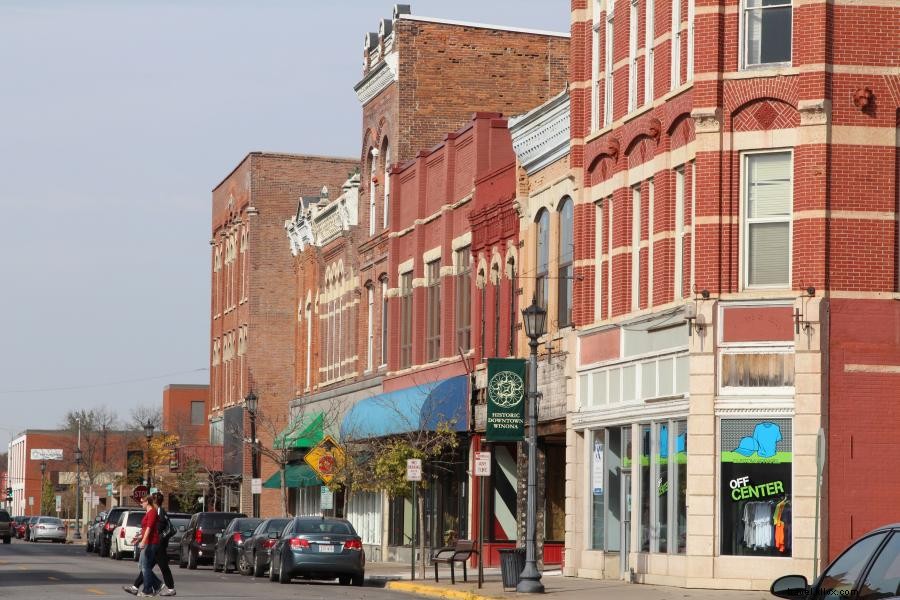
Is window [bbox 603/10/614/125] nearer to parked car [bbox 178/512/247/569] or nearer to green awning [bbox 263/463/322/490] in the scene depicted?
parked car [bbox 178/512/247/569]

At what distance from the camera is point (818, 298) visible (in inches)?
1067

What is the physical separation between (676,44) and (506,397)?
927cm

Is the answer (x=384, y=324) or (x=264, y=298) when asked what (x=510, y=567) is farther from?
(x=264, y=298)

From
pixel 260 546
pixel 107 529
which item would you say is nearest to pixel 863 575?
pixel 260 546

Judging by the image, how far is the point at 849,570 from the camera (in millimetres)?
9602

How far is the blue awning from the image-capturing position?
1598 inches

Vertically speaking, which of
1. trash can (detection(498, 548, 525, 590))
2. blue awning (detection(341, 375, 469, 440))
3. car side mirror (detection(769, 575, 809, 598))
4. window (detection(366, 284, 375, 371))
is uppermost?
window (detection(366, 284, 375, 371))

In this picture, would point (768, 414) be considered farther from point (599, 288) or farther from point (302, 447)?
point (302, 447)

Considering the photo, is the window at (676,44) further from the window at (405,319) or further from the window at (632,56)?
the window at (405,319)

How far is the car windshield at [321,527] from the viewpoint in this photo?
33531mm

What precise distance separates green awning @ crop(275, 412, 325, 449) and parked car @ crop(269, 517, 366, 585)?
64.5 feet

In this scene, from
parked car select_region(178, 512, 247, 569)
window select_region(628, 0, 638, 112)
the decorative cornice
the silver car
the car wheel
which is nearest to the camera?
window select_region(628, 0, 638, 112)

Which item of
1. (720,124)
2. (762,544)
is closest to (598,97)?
(720,124)

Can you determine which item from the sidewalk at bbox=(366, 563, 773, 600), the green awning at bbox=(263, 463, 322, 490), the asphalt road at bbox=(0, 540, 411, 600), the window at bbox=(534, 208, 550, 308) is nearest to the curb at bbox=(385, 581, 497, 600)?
the sidewalk at bbox=(366, 563, 773, 600)
